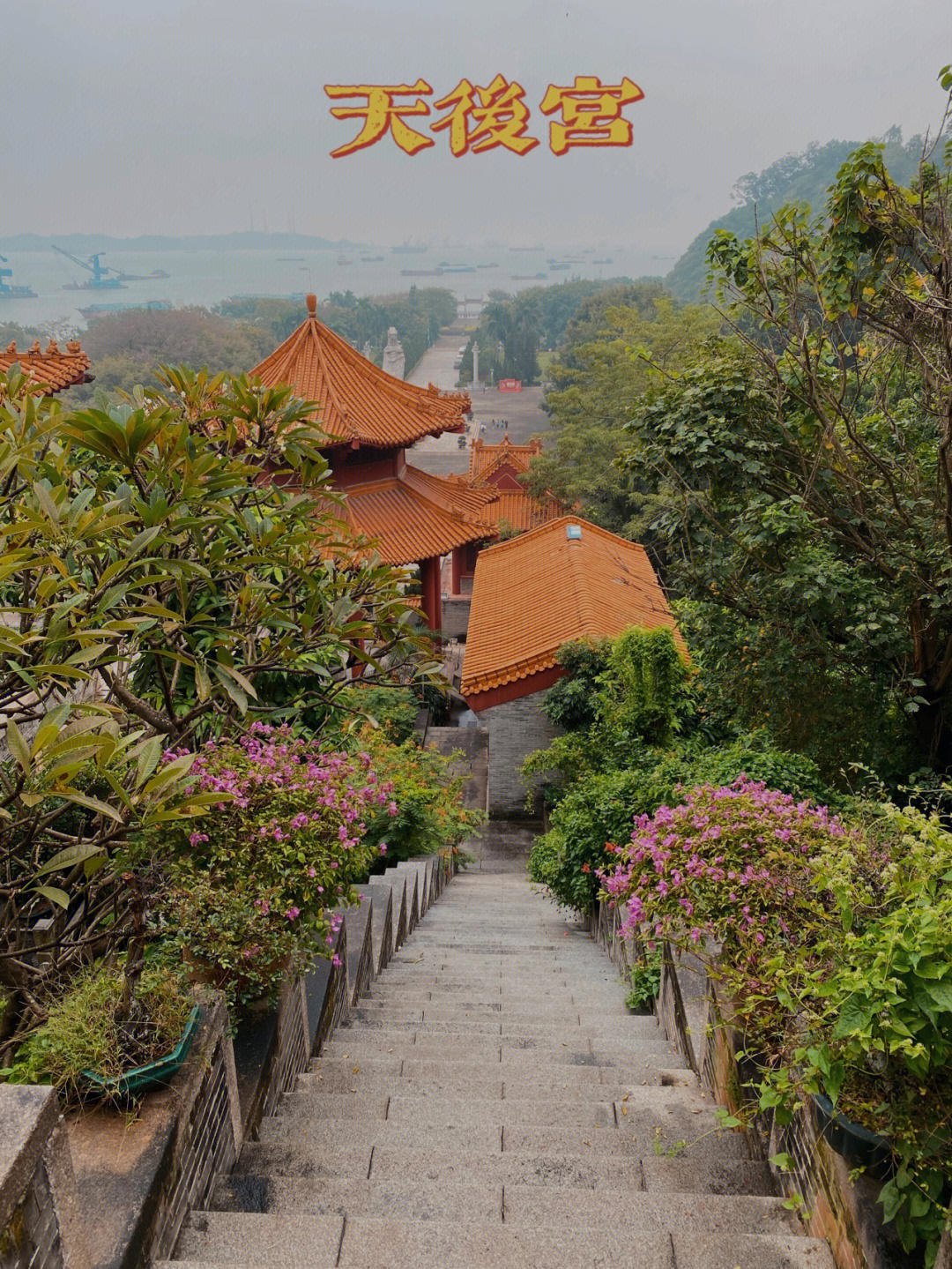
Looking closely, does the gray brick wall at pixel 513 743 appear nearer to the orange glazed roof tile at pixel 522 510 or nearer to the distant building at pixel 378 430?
the distant building at pixel 378 430

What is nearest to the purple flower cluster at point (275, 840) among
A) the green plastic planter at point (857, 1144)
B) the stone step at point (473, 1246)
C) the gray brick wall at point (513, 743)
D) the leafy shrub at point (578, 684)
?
the stone step at point (473, 1246)

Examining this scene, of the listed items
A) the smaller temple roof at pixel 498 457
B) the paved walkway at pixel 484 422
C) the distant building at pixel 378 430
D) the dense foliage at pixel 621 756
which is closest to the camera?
the dense foliage at pixel 621 756

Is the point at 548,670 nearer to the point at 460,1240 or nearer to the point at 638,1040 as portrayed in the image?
the point at 638,1040

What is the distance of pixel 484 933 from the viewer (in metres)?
7.00

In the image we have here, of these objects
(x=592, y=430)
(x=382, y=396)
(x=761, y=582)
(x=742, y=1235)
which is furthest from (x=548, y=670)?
(x=592, y=430)

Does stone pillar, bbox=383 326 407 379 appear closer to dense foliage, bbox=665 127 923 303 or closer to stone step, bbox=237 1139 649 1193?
dense foliage, bbox=665 127 923 303

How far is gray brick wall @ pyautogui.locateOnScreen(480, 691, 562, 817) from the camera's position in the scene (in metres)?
Result: 12.6

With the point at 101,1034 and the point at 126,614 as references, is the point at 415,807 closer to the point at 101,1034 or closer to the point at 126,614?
the point at 126,614

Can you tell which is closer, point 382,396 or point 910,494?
point 910,494

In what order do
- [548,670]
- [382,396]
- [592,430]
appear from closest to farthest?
1. [548,670]
2. [382,396]
3. [592,430]

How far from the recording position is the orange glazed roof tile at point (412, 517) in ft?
56.1

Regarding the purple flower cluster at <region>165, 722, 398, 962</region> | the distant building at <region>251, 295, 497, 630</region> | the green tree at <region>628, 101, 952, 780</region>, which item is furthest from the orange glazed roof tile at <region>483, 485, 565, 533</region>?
the purple flower cluster at <region>165, 722, 398, 962</region>

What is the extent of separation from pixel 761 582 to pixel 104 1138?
227 inches

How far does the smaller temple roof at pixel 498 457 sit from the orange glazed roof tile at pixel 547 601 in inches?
517
